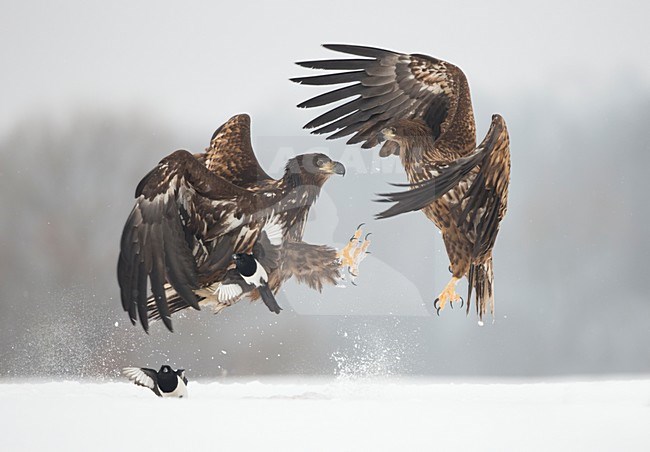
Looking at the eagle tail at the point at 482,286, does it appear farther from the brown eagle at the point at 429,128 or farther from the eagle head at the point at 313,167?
the eagle head at the point at 313,167

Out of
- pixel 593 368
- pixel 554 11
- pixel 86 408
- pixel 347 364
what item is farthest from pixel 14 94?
pixel 593 368

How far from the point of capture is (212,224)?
2789 millimetres

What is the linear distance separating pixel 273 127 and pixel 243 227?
1.93 ft

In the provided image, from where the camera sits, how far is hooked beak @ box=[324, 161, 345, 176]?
286 centimetres

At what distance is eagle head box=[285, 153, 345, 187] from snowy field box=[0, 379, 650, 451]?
90cm

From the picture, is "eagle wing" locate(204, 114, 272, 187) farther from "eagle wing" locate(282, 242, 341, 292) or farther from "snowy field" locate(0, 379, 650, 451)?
"snowy field" locate(0, 379, 650, 451)

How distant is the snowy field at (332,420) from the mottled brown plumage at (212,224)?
0.38m

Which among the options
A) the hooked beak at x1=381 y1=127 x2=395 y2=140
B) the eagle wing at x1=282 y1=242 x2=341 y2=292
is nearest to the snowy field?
the eagle wing at x1=282 y1=242 x2=341 y2=292

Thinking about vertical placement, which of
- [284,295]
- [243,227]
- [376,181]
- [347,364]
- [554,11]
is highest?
[554,11]

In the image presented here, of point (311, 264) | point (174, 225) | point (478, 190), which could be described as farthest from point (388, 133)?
point (174, 225)

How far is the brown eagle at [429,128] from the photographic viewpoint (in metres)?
2.75

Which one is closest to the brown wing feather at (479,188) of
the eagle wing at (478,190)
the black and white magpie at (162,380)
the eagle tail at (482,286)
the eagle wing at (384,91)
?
the eagle wing at (478,190)

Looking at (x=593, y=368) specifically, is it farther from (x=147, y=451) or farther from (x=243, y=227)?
(x=147, y=451)

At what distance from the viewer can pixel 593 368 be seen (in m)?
3.37
